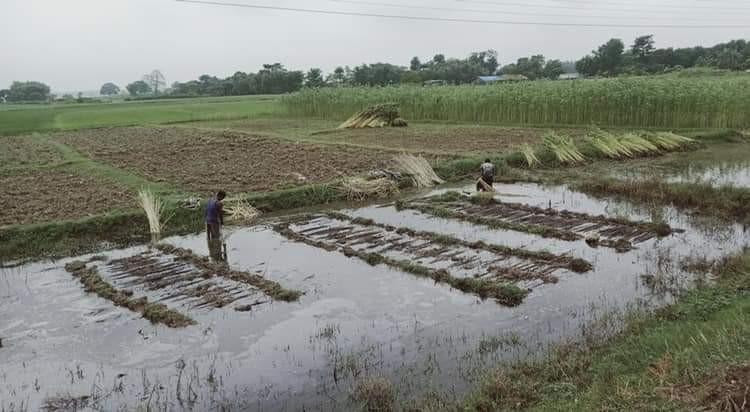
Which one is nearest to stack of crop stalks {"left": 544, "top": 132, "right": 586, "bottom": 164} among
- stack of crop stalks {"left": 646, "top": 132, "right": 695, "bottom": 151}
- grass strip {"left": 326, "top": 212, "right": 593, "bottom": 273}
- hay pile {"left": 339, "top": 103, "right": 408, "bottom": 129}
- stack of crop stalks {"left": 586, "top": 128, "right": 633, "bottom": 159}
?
stack of crop stalks {"left": 586, "top": 128, "right": 633, "bottom": 159}

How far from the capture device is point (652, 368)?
205 inches

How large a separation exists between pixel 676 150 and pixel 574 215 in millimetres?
10313

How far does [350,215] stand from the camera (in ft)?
46.0

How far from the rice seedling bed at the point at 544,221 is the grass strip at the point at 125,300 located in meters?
6.92

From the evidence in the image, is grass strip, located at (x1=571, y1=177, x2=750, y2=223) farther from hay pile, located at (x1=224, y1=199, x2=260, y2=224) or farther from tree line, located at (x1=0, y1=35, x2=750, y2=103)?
tree line, located at (x1=0, y1=35, x2=750, y2=103)

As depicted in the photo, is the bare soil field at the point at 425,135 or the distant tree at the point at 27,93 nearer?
the bare soil field at the point at 425,135

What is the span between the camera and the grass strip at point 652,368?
440 cm

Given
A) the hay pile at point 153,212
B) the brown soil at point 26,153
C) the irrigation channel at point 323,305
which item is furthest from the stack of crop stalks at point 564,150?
the brown soil at point 26,153

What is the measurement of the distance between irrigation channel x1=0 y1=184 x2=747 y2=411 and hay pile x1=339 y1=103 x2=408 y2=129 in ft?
59.8

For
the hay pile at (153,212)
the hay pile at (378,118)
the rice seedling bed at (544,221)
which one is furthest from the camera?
the hay pile at (378,118)

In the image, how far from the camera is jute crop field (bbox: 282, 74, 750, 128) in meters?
23.7

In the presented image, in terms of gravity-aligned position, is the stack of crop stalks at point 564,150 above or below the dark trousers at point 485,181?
above

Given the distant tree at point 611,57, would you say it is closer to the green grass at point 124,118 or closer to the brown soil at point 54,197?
the green grass at point 124,118

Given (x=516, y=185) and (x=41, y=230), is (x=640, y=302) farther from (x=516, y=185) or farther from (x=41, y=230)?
(x=41, y=230)
